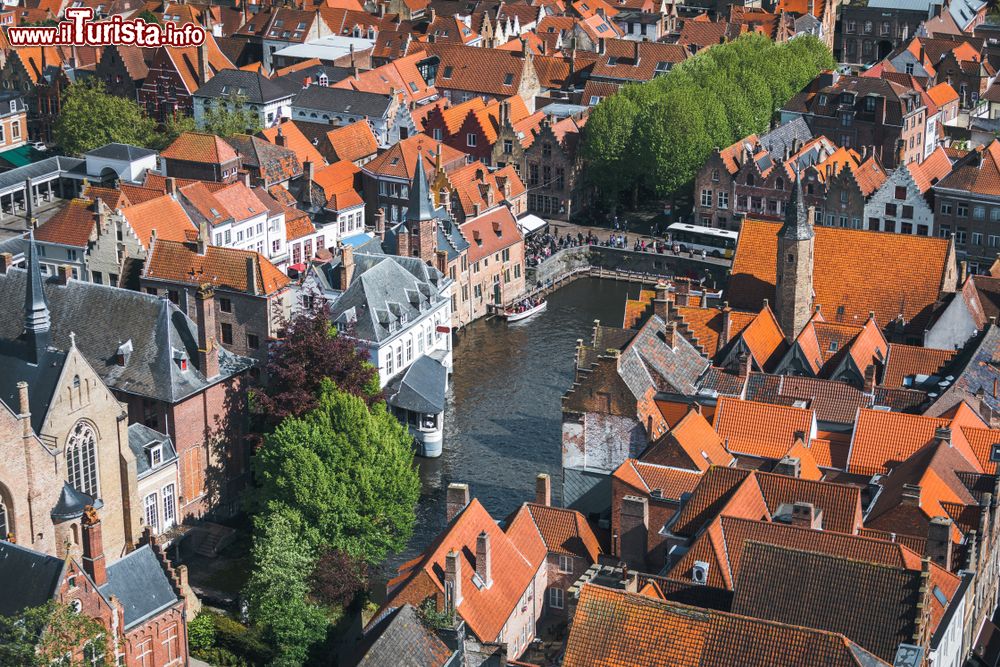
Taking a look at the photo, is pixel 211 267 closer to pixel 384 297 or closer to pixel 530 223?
pixel 384 297

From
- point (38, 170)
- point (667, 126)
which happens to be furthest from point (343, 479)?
point (38, 170)

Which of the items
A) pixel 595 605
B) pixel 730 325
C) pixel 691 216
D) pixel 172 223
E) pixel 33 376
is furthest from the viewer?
pixel 691 216

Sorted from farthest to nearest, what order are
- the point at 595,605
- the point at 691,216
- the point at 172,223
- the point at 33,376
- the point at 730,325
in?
1. the point at 691,216
2. the point at 172,223
3. the point at 730,325
4. the point at 33,376
5. the point at 595,605

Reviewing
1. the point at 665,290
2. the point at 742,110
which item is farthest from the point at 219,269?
the point at 742,110

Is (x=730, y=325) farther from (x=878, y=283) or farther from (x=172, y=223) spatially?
(x=172, y=223)

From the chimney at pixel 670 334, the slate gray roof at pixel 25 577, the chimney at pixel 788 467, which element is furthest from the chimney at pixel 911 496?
the slate gray roof at pixel 25 577
